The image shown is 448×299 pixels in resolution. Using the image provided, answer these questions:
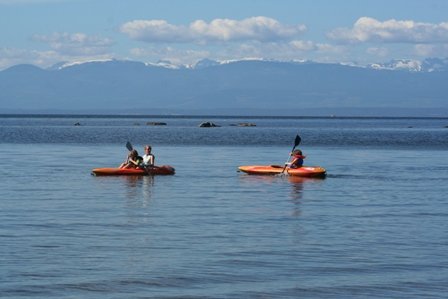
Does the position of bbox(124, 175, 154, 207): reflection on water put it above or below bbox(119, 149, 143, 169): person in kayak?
below

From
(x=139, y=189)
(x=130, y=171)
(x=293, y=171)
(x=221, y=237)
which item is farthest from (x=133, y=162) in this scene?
(x=221, y=237)

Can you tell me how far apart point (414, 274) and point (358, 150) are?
60448mm

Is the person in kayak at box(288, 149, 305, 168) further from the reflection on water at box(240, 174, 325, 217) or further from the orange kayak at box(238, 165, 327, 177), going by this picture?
the reflection on water at box(240, 174, 325, 217)

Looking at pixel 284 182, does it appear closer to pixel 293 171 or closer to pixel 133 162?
pixel 293 171

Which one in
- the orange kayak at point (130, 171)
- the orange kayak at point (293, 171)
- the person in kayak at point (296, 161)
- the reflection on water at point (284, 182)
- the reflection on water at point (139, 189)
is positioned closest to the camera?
the reflection on water at point (139, 189)

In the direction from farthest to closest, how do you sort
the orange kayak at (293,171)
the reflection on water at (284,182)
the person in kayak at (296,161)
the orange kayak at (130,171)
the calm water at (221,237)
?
1. the person in kayak at (296,161)
2. the orange kayak at (293,171)
3. the orange kayak at (130,171)
4. the reflection on water at (284,182)
5. the calm water at (221,237)

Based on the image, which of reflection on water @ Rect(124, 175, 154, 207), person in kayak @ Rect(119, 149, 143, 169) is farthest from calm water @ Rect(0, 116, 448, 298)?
person in kayak @ Rect(119, 149, 143, 169)

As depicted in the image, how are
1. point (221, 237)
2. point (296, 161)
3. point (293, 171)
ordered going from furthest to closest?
point (296, 161)
point (293, 171)
point (221, 237)

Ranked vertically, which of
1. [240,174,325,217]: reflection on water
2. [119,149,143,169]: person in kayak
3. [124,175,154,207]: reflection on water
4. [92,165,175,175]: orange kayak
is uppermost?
[119,149,143,169]: person in kayak

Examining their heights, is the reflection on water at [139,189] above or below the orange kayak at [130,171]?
below

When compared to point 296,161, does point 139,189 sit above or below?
below

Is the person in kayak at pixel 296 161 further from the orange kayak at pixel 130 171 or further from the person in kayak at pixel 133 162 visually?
the person in kayak at pixel 133 162

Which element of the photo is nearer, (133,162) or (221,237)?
(221,237)

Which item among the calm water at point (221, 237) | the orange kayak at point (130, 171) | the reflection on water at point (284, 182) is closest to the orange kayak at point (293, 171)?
the reflection on water at point (284, 182)
